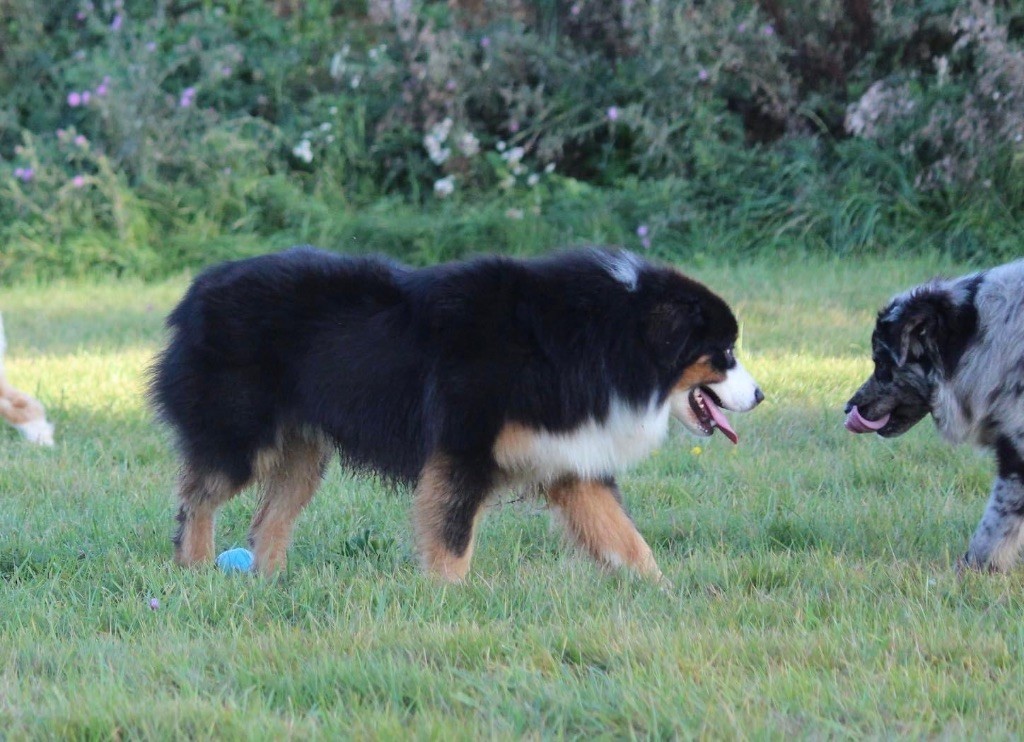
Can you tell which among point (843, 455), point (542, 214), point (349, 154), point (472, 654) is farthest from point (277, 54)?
point (472, 654)

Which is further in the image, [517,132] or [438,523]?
[517,132]

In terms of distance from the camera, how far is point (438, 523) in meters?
4.67

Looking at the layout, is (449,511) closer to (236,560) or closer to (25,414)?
(236,560)

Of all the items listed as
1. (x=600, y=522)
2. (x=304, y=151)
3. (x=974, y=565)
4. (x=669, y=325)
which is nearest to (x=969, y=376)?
(x=974, y=565)

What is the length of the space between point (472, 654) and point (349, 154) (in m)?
11.5

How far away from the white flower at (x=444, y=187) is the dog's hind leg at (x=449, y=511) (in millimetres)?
9582

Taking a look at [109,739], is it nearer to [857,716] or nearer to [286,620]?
[286,620]

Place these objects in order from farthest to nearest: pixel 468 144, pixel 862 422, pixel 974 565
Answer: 1. pixel 468 144
2. pixel 862 422
3. pixel 974 565

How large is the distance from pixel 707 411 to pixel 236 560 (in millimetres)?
1905

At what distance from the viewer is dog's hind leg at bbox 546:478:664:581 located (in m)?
4.89

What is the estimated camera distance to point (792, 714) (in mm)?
3363

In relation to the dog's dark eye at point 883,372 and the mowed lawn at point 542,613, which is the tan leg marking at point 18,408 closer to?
the mowed lawn at point 542,613

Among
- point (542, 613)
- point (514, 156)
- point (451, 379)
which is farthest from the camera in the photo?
point (514, 156)

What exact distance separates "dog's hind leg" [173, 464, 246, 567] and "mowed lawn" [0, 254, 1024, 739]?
17 centimetres
